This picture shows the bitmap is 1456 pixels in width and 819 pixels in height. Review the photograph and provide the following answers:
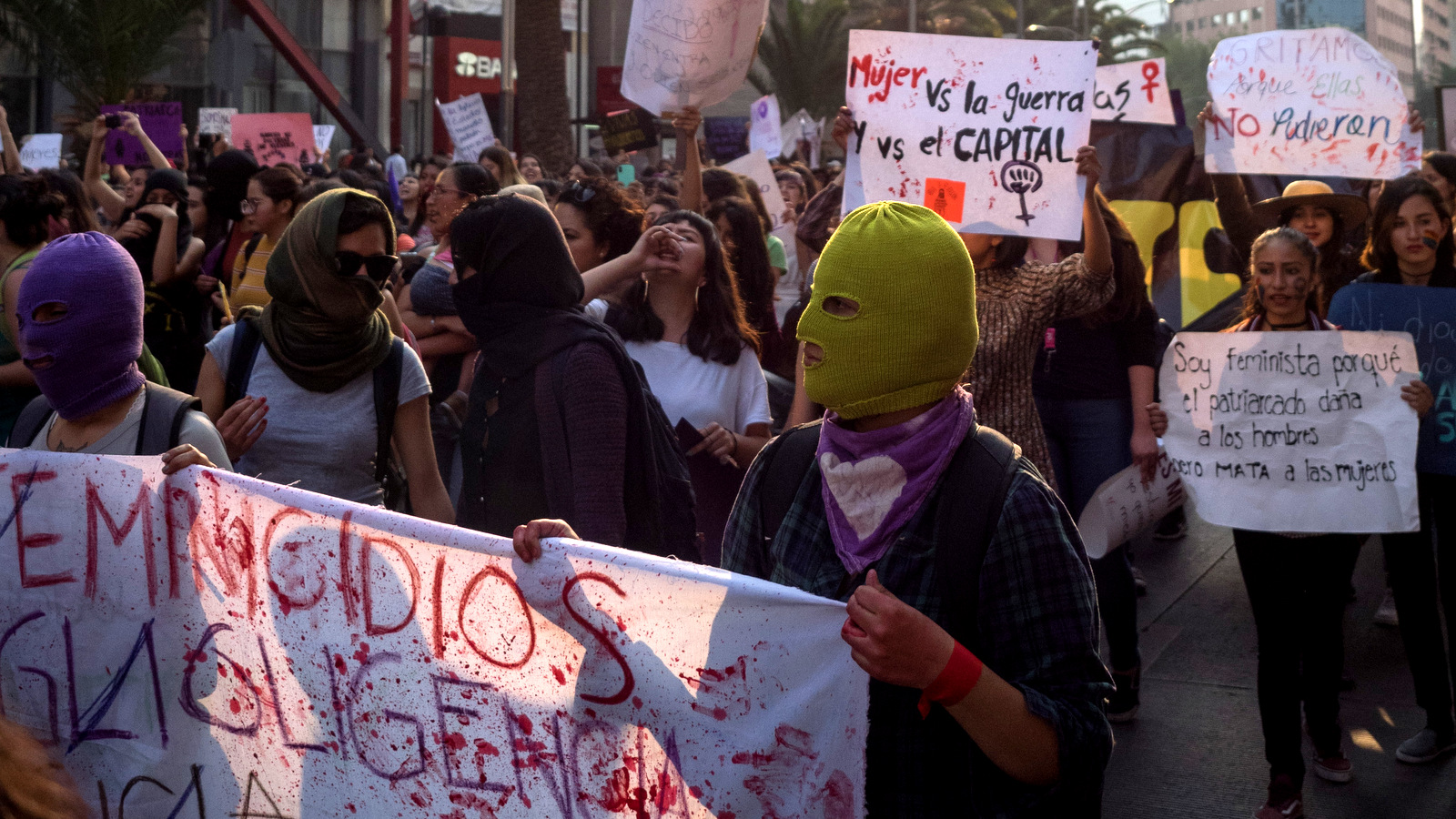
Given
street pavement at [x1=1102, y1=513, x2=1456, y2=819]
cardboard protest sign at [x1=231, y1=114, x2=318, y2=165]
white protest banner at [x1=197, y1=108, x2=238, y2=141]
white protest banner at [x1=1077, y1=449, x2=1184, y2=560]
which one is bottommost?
street pavement at [x1=1102, y1=513, x2=1456, y2=819]

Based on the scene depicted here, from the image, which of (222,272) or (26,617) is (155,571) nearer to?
(26,617)

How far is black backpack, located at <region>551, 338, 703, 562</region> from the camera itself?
11.0ft

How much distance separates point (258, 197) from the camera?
215 inches

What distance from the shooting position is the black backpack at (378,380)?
338cm

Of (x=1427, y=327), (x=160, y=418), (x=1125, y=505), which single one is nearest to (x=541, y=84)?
(x=1125, y=505)

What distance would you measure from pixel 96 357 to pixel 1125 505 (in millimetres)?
3227

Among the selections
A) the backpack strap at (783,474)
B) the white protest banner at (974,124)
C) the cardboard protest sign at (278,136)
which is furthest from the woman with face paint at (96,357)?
the cardboard protest sign at (278,136)

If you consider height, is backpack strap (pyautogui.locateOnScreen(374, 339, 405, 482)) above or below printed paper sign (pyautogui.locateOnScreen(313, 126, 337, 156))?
below

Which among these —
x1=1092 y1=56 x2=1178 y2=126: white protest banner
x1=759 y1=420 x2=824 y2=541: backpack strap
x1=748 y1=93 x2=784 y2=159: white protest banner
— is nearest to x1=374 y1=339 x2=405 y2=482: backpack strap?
x1=759 y1=420 x2=824 y2=541: backpack strap

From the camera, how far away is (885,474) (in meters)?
2.02

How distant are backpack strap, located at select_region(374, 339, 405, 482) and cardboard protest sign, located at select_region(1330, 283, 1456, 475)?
10.2 ft

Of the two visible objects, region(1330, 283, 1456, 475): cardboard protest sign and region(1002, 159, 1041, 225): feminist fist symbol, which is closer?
region(1330, 283, 1456, 475): cardboard protest sign

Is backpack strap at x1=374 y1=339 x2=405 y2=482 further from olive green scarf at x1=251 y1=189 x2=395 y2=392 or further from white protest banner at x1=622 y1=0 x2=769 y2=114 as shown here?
white protest banner at x1=622 y1=0 x2=769 y2=114

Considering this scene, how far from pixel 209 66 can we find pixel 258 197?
3167 centimetres
